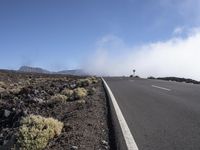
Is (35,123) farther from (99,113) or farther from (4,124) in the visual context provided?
(4,124)

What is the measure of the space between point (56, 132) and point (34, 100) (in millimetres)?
9600

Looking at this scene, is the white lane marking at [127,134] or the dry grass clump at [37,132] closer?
the white lane marking at [127,134]

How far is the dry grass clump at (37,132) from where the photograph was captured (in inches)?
301

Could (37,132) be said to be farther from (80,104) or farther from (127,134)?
(80,104)

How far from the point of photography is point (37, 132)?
8.11 meters

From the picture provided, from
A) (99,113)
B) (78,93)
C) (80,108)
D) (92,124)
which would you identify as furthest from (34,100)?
(92,124)

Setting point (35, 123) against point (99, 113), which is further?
point (99, 113)

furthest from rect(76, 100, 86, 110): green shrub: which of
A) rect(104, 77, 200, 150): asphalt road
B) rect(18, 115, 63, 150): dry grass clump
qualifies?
rect(18, 115, 63, 150): dry grass clump

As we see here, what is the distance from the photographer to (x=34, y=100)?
1823cm

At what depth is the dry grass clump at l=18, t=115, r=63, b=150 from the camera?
7.63 metres

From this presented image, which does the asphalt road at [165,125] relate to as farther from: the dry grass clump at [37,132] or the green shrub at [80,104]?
the dry grass clump at [37,132]

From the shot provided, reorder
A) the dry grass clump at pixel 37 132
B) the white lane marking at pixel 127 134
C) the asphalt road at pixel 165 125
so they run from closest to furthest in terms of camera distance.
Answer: the white lane marking at pixel 127 134
the asphalt road at pixel 165 125
the dry grass clump at pixel 37 132

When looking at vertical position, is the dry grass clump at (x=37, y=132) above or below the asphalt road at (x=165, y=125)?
below

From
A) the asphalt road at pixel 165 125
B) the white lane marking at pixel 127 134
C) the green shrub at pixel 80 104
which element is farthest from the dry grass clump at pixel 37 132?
the green shrub at pixel 80 104
